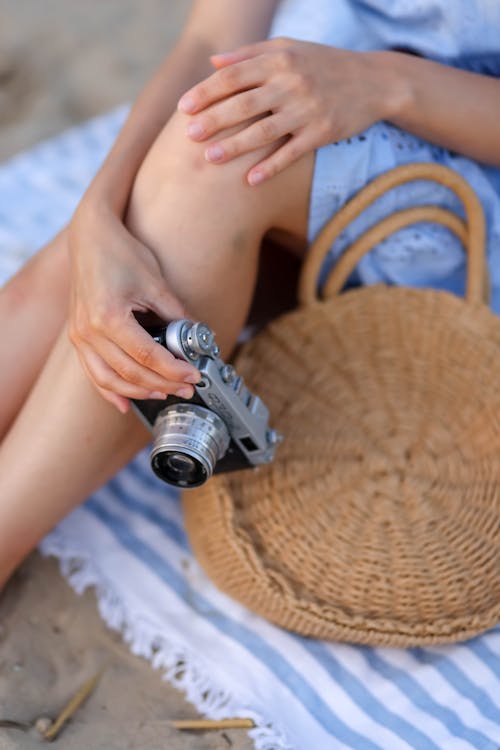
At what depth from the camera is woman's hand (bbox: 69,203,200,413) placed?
704 mm

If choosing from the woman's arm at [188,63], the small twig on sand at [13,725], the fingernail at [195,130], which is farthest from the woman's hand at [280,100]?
the small twig on sand at [13,725]

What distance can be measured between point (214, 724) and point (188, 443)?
28 cm

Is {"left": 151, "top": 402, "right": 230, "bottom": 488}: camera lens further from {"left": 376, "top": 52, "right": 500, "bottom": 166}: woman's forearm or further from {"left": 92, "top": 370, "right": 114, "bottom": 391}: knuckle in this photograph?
{"left": 376, "top": 52, "right": 500, "bottom": 166}: woman's forearm

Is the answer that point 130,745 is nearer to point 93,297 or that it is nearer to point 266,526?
point 266,526

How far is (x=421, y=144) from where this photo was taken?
91 cm

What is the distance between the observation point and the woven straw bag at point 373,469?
2.66 feet

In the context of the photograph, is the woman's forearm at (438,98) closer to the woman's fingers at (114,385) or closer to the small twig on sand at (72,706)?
the woman's fingers at (114,385)

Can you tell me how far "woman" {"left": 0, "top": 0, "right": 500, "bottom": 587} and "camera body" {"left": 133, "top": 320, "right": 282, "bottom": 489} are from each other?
19mm

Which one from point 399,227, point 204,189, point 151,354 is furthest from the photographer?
point 399,227

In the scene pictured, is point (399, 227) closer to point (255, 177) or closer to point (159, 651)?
point (255, 177)

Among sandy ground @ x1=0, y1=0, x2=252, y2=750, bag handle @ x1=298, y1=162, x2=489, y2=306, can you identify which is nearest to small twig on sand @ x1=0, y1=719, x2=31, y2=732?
sandy ground @ x1=0, y1=0, x2=252, y2=750

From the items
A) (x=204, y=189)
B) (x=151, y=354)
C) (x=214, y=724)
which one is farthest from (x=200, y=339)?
(x=214, y=724)

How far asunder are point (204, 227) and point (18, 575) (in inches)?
16.2

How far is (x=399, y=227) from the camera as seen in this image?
35.2 inches
